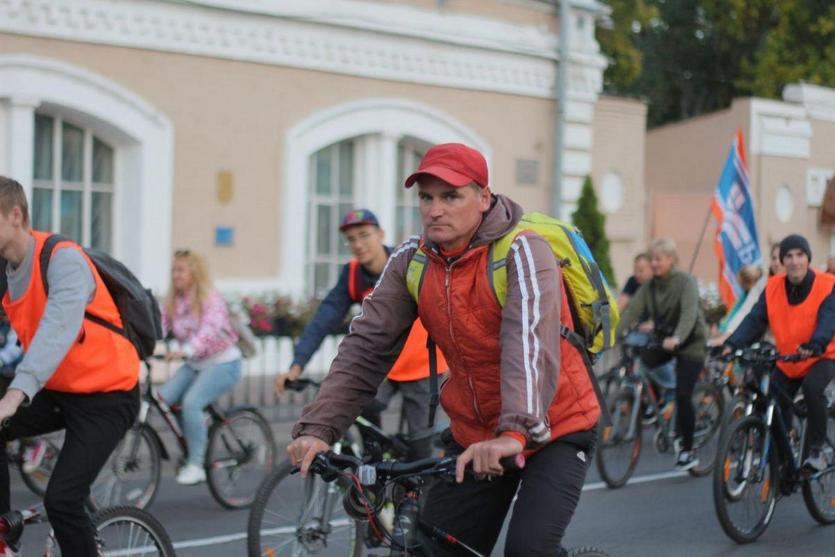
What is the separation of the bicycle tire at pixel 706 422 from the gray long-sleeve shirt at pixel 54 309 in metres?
6.23

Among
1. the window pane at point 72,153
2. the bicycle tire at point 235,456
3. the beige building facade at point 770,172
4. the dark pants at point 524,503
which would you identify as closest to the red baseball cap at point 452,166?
the dark pants at point 524,503

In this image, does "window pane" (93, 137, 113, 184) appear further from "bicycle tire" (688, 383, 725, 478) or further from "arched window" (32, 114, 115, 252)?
"bicycle tire" (688, 383, 725, 478)

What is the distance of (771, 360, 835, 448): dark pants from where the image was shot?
26.7 feet

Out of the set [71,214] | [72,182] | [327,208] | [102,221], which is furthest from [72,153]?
[327,208]

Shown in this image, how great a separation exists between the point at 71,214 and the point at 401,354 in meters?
7.64

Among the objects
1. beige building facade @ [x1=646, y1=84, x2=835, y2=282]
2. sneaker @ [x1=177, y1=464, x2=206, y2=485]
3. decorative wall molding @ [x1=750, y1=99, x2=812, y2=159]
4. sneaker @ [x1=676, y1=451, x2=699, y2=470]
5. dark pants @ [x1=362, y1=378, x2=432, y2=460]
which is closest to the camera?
dark pants @ [x1=362, y1=378, x2=432, y2=460]

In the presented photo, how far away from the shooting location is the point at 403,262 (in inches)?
169

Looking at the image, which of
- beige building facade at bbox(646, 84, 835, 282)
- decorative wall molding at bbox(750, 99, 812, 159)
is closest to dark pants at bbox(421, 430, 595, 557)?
beige building facade at bbox(646, 84, 835, 282)

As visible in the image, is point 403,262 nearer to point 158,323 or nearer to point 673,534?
point 158,323

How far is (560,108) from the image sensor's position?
57.8ft

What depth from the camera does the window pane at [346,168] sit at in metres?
15.9

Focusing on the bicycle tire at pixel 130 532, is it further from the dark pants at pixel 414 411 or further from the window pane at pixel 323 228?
the window pane at pixel 323 228

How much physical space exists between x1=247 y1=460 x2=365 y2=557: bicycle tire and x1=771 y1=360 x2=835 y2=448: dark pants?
3175mm

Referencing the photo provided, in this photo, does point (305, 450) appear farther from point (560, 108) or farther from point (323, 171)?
point (560, 108)
